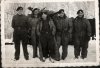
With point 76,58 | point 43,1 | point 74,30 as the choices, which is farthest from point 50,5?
point 76,58

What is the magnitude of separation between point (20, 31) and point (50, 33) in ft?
0.41

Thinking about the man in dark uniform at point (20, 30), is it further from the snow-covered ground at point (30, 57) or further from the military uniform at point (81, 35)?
the military uniform at point (81, 35)

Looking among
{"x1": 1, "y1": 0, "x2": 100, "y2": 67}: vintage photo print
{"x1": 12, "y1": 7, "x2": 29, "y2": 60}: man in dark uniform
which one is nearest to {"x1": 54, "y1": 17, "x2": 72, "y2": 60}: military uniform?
{"x1": 1, "y1": 0, "x2": 100, "y2": 67}: vintage photo print

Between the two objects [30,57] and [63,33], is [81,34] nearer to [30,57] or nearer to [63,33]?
[63,33]

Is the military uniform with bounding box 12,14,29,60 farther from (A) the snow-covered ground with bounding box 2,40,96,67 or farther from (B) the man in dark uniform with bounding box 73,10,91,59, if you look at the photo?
(B) the man in dark uniform with bounding box 73,10,91,59

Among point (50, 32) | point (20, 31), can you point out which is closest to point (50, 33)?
point (50, 32)

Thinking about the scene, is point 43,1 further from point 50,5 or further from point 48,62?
point 48,62

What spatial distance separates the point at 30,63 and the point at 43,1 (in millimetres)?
264

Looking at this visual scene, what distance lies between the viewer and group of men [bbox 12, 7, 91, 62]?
→ 37.0 inches

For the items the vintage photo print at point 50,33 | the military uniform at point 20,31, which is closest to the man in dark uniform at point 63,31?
the vintage photo print at point 50,33

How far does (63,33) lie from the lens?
94cm

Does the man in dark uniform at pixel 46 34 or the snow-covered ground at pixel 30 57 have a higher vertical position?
the man in dark uniform at pixel 46 34

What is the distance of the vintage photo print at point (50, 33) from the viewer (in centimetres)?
94

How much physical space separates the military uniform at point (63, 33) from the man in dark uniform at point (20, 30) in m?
0.13
